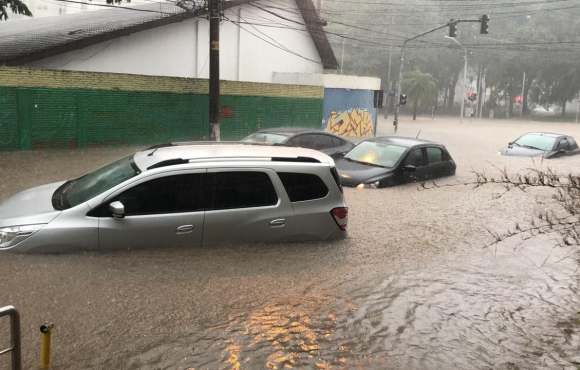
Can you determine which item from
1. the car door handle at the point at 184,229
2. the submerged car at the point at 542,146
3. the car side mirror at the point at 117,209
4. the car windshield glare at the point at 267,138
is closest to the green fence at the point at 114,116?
the car windshield glare at the point at 267,138

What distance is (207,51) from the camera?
24.4 metres

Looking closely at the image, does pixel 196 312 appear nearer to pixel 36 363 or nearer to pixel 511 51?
pixel 36 363

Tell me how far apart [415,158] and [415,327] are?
770 cm

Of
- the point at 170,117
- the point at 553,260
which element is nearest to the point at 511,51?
the point at 170,117

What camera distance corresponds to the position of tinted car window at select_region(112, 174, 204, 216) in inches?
233

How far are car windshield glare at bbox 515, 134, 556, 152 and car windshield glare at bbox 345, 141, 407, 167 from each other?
29.0ft

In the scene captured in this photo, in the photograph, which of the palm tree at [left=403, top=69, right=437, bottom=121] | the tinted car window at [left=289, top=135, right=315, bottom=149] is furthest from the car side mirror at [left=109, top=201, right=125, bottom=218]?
the palm tree at [left=403, top=69, right=437, bottom=121]

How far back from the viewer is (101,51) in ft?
67.7

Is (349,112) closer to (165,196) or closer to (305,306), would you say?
(165,196)

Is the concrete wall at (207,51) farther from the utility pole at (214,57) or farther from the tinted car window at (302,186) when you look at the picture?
the tinted car window at (302,186)

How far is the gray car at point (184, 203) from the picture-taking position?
5773mm

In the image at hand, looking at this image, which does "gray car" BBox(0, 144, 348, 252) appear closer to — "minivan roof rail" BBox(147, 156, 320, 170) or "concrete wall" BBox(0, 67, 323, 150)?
"minivan roof rail" BBox(147, 156, 320, 170)

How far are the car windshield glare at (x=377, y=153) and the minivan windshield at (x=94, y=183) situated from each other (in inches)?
267

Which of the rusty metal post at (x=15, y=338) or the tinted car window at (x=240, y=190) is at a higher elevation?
the tinted car window at (x=240, y=190)
